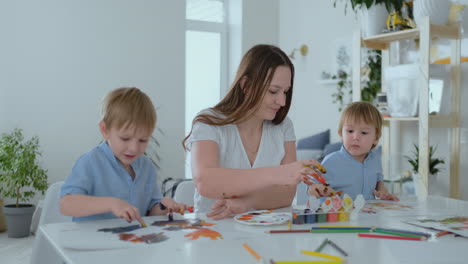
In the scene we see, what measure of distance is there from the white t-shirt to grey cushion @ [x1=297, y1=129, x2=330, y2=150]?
2.33m

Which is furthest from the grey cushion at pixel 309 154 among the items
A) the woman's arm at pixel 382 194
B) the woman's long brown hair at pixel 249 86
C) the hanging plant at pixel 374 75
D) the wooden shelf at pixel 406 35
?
the woman's long brown hair at pixel 249 86

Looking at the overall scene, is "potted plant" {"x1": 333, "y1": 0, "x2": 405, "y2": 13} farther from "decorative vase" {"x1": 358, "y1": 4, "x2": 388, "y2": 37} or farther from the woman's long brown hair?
the woman's long brown hair

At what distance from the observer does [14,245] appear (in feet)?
11.8

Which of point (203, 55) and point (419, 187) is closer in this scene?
point (419, 187)

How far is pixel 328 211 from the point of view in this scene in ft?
4.29

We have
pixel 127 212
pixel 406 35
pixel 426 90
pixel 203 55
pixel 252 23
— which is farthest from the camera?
pixel 203 55

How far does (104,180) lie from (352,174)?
38.7 inches

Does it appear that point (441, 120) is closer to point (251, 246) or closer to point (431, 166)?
point (431, 166)

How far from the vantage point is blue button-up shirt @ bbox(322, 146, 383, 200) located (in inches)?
75.0

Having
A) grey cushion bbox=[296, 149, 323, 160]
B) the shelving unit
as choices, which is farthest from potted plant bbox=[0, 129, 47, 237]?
the shelving unit

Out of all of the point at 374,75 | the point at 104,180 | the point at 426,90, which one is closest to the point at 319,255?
the point at 104,180

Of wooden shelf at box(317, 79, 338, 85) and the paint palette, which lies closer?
the paint palette

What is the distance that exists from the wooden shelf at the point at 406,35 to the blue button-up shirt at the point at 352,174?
1.31 meters

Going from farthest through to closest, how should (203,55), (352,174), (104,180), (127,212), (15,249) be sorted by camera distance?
(203,55), (15,249), (352,174), (104,180), (127,212)
